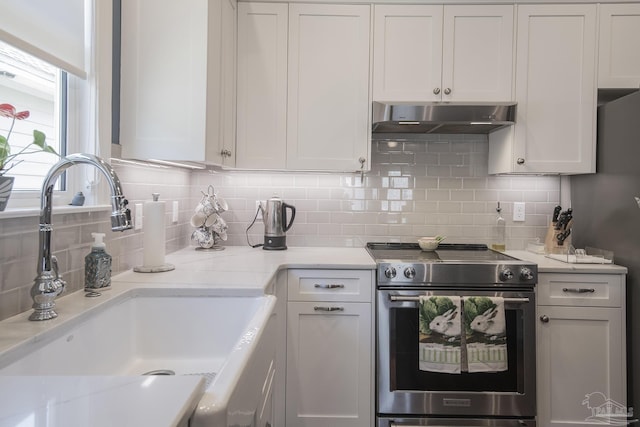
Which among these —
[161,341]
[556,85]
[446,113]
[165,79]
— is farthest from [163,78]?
[556,85]

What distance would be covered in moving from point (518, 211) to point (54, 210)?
8.32 feet

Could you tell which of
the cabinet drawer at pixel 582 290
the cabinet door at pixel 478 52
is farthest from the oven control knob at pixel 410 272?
the cabinet door at pixel 478 52

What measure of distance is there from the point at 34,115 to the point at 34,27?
0.91 feet

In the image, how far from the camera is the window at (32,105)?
1.27 metres

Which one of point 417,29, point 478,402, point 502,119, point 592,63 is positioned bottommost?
point 478,402

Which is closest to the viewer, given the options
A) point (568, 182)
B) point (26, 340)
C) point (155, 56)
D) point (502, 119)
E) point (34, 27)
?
point (26, 340)

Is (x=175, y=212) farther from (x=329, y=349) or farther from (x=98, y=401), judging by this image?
(x=98, y=401)

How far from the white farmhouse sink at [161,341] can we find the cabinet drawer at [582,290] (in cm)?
152

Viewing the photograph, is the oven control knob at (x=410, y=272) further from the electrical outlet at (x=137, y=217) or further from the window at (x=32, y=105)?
the window at (x=32, y=105)

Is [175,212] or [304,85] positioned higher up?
[304,85]

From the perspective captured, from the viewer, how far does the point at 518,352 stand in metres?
2.12

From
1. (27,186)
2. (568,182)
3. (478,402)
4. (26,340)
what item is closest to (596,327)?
(478,402)

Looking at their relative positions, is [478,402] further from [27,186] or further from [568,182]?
[27,186]

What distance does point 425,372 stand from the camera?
6.89ft
